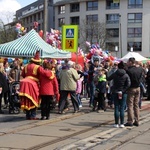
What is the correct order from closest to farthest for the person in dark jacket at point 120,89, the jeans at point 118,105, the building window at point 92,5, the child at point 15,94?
the person in dark jacket at point 120,89 → the jeans at point 118,105 → the child at point 15,94 → the building window at point 92,5

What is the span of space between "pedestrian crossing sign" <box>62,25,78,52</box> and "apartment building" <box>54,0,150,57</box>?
6001 cm

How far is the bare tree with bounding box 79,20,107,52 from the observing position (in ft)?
243

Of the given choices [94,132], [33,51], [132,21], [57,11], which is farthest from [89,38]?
[94,132]

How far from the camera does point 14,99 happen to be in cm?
1288

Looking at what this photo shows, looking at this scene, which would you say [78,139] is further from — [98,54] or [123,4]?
[123,4]

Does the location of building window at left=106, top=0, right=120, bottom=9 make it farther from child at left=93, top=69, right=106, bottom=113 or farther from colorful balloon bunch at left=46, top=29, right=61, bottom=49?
child at left=93, top=69, right=106, bottom=113

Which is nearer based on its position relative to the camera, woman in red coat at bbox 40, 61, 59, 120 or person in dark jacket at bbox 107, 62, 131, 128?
person in dark jacket at bbox 107, 62, 131, 128

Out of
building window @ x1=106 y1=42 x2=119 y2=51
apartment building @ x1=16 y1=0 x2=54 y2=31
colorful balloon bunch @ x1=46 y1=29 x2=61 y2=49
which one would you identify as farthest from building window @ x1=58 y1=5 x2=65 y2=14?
colorful balloon bunch @ x1=46 y1=29 x2=61 y2=49

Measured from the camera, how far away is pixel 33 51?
1498cm

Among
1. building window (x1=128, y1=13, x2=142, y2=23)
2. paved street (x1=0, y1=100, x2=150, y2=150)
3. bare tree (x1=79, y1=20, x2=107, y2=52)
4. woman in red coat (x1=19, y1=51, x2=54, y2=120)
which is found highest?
building window (x1=128, y1=13, x2=142, y2=23)

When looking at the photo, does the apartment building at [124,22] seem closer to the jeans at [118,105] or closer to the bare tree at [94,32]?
the bare tree at [94,32]

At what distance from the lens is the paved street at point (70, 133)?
8.30m

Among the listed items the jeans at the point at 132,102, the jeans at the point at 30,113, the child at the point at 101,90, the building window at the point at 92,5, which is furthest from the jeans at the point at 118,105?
the building window at the point at 92,5

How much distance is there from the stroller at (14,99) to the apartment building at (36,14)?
256 feet
